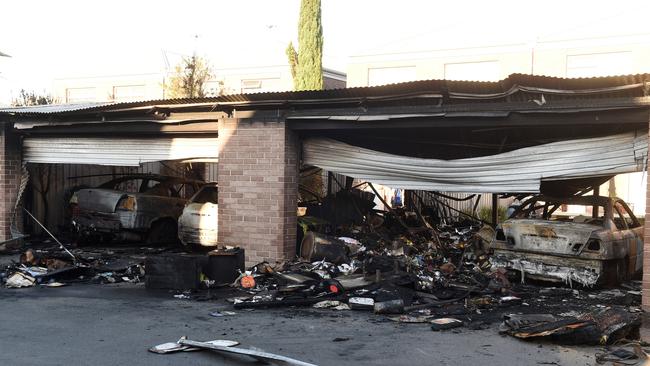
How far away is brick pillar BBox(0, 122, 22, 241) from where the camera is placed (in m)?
13.3

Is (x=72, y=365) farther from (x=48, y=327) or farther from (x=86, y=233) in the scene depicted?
(x=86, y=233)

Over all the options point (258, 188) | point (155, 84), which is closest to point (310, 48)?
point (258, 188)

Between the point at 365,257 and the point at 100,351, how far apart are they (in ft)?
18.1

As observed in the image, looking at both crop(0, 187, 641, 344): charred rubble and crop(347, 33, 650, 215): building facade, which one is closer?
crop(0, 187, 641, 344): charred rubble

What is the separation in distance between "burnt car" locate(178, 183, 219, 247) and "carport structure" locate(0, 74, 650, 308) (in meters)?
1.35

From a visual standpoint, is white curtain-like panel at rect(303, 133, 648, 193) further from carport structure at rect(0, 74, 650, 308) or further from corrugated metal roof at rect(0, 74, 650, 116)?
corrugated metal roof at rect(0, 74, 650, 116)

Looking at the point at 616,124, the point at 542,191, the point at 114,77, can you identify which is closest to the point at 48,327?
the point at 616,124

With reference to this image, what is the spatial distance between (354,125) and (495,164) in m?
2.37

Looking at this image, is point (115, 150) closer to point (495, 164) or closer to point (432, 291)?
point (432, 291)

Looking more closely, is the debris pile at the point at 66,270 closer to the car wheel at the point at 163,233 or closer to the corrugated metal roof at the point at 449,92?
the car wheel at the point at 163,233

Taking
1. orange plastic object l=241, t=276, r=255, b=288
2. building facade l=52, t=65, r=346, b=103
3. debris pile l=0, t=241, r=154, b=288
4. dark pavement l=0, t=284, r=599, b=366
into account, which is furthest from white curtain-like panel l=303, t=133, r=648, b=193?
building facade l=52, t=65, r=346, b=103

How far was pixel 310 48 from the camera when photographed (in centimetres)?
1933

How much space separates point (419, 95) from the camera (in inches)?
356

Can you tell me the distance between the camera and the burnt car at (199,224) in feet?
40.3
